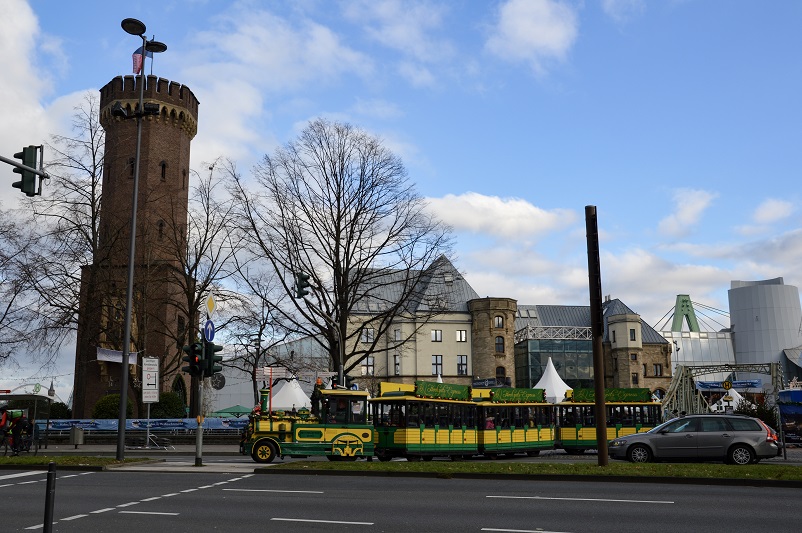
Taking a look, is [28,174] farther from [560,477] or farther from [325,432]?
[560,477]

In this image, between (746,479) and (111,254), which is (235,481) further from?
(111,254)

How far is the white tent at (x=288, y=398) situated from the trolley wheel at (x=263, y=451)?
673 inches

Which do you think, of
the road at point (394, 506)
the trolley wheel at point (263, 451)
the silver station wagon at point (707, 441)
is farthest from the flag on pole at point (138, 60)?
the silver station wagon at point (707, 441)

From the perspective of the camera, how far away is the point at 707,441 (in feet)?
68.3

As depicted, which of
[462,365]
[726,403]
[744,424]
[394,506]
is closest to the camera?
[394,506]

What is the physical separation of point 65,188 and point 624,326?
60.3 meters

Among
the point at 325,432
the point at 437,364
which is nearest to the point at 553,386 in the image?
the point at 325,432

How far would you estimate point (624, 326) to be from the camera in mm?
81812

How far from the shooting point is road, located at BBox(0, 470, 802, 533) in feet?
33.9

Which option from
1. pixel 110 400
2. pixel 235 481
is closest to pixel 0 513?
pixel 235 481

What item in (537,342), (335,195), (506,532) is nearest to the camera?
(506,532)

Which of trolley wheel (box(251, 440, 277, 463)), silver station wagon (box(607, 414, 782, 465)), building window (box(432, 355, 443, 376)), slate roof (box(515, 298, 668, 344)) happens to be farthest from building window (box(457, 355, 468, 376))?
silver station wagon (box(607, 414, 782, 465))

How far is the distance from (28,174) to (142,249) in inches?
1145

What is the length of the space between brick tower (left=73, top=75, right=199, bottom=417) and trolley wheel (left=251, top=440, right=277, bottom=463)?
18865 mm
